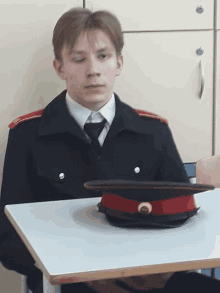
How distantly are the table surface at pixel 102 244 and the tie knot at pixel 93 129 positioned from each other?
39 cm

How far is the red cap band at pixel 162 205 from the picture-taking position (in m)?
0.95

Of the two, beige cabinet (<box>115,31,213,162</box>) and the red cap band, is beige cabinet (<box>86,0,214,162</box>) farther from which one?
the red cap band

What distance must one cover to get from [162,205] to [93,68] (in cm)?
61

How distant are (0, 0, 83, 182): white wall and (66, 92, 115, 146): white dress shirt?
0.90 feet

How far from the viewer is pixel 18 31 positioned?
1.65m

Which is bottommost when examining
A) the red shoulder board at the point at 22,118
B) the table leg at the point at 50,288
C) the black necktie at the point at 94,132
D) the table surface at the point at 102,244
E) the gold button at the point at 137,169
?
the table leg at the point at 50,288

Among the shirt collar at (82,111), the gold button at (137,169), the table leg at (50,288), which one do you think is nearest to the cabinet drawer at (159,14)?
the shirt collar at (82,111)

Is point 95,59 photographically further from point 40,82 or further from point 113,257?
point 113,257

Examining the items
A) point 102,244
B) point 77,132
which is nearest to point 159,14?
point 77,132

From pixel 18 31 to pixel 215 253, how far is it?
1.25m

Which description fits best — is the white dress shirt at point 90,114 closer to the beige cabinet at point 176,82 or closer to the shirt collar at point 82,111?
the shirt collar at point 82,111

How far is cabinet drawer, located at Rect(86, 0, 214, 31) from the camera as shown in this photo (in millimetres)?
1713

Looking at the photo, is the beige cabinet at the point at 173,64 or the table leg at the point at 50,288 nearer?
the table leg at the point at 50,288

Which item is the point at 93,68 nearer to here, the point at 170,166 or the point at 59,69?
the point at 59,69
